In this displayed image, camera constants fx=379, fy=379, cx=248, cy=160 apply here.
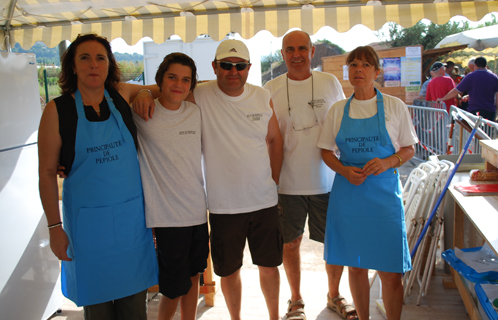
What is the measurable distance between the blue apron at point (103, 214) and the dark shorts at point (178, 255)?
17cm

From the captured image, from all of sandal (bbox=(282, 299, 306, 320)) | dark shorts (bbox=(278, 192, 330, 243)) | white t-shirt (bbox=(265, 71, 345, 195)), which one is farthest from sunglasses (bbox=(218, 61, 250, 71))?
sandal (bbox=(282, 299, 306, 320))

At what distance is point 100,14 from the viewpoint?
4336mm

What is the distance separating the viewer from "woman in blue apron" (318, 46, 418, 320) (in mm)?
2396

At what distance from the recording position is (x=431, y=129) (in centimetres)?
758

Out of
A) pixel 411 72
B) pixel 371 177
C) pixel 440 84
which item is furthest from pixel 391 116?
pixel 411 72

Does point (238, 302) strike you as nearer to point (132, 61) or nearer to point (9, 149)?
point (9, 149)

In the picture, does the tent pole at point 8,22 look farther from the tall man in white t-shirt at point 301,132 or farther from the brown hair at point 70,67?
the tall man in white t-shirt at point 301,132

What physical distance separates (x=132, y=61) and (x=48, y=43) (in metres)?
26.6

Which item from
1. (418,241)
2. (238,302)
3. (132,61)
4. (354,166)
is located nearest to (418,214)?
(418,241)

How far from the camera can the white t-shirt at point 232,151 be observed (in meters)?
2.34

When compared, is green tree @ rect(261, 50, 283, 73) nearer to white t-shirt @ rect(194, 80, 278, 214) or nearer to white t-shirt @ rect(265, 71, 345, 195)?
white t-shirt @ rect(265, 71, 345, 195)

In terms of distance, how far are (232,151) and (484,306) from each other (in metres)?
1.83

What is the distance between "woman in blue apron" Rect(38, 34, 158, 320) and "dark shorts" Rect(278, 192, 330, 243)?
1.15 m

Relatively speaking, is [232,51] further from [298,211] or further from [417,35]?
[417,35]
